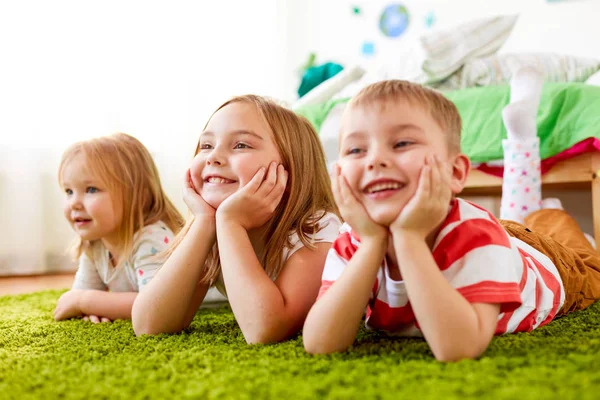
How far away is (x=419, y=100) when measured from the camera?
0.77 meters

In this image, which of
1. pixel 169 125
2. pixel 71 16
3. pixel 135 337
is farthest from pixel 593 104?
pixel 71 16

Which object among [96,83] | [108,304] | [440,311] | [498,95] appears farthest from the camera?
[96,83]

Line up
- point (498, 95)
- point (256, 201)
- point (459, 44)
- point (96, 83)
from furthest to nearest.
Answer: point (96, 83), point (459, 44), point (498, 95), point (256, 201)

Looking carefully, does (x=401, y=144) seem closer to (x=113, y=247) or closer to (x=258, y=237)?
(x=258, y=237)

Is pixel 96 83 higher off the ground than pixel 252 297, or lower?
higher

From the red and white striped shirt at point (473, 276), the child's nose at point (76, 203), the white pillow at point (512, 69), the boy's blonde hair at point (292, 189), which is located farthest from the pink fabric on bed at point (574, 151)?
the child's nose at point (76, 203)

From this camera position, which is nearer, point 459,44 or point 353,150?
point 353,150

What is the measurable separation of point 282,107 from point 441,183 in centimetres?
47

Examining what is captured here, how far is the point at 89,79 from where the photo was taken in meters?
2.77

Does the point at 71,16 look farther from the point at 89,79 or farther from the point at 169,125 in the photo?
the point at 169,125

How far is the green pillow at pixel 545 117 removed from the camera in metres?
1.74

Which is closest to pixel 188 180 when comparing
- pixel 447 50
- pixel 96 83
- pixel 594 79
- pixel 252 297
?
pixel 252 297

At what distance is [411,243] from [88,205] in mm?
928

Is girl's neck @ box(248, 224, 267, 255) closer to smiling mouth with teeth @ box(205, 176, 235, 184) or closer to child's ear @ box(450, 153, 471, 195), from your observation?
smiling mouth with teeth @ box(205, 176, 235, 184)
